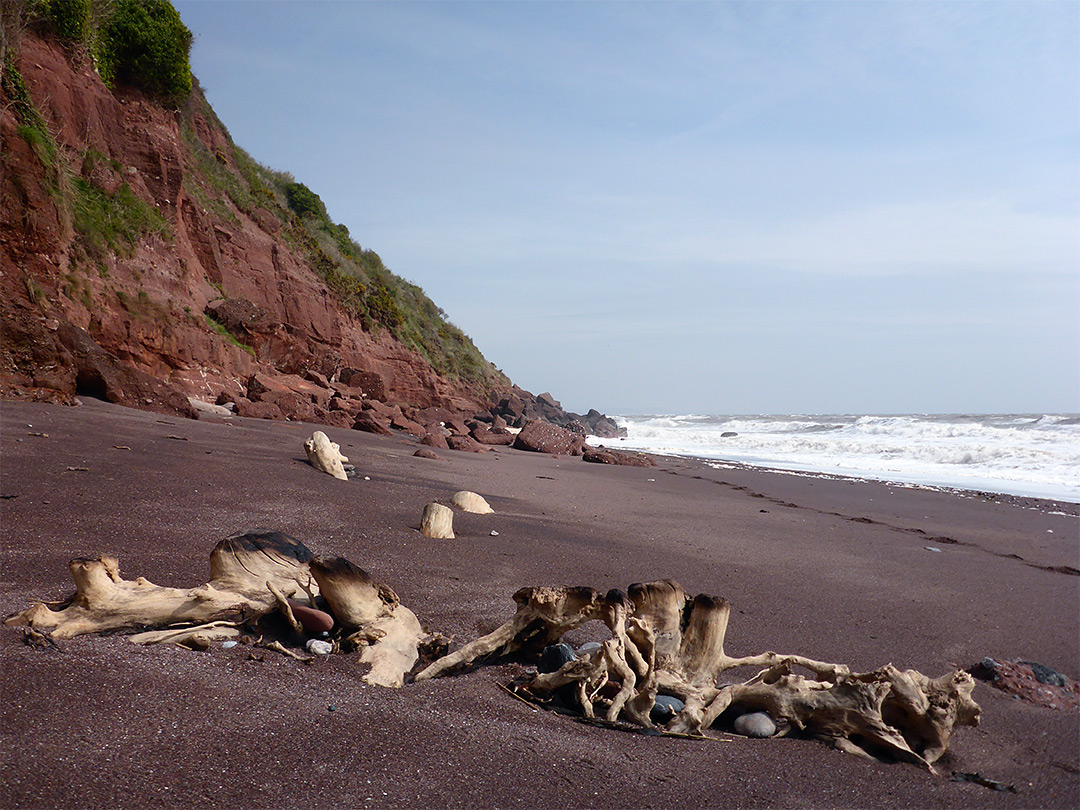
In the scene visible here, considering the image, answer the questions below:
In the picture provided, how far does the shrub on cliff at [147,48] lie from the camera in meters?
13.7

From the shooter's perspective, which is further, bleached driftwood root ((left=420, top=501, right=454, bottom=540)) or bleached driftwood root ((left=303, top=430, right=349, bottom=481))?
bleached driftwood root ((left=303, top=430, right=349, bottom=481))

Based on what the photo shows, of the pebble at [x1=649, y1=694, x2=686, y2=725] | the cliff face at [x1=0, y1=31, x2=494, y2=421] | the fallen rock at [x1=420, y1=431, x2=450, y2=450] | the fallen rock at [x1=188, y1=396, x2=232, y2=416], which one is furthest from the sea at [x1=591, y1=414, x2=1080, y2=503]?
the cliff face at [x1=0, y1=31, x2=494, y2=421]

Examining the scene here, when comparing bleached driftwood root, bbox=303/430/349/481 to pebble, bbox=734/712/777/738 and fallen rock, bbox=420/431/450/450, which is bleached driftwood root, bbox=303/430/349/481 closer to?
pebble, bbox=734/712/777/738

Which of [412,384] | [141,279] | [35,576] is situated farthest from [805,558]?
[412,384]

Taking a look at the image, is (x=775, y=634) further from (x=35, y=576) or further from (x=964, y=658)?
(x=35, y=576)

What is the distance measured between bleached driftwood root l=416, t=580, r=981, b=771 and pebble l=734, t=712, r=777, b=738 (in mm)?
43

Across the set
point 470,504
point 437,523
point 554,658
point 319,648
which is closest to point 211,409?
point 470,504

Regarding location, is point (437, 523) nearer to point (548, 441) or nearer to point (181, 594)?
point (181, 594)

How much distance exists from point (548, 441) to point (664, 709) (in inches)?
489

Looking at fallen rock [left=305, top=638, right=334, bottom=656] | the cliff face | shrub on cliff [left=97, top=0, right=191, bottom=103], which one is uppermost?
shrub on cliff [left=97, top=0, right=191, bottom=103]

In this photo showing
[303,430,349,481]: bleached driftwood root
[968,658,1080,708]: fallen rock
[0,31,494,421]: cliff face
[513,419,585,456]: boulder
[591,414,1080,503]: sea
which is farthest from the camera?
[513,419,585,456]: boulder

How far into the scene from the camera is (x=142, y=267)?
1208 centimetres

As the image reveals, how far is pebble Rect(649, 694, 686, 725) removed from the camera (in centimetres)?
206

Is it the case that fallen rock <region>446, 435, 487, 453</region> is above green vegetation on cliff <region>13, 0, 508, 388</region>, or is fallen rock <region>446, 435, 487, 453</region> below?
below
